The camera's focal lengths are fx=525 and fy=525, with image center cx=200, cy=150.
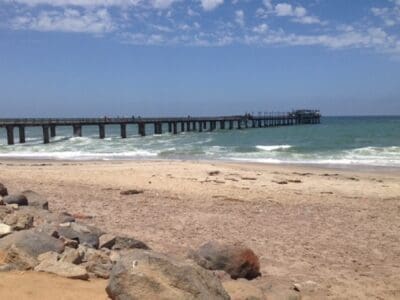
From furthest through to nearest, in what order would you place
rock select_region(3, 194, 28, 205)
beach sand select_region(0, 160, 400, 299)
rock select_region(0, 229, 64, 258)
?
rock select_region(3, 194, 28, 205), beach sand select_region(0, 160, 400, 299), rock select_region(0, 229, 64, 258)

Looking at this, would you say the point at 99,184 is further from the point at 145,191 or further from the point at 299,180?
the point at 299,180

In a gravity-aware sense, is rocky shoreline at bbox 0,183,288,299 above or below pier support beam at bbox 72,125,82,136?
above

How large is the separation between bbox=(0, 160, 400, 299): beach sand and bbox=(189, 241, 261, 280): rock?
Result: 195 mm

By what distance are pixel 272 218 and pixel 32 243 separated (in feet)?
18.8

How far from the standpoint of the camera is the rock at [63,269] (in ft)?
15.2

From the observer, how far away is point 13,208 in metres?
7.77

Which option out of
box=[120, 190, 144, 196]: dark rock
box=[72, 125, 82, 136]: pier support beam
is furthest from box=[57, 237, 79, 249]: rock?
box=[72, 125, 82, 136]: pier support beam

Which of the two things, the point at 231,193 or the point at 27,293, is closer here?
the point at 27,293

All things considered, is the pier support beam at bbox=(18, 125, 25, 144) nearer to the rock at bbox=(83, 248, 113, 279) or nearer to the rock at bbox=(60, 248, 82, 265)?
the rock at bbox=(83, 248, 113, 279)

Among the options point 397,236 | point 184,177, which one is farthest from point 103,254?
point 184,177

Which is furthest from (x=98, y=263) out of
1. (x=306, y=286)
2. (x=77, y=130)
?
(x=77, y=130)

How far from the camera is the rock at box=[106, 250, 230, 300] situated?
4.06 meters

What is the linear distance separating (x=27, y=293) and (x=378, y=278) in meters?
4.58

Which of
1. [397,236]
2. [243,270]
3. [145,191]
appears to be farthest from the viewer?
[145,191]
